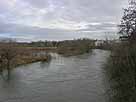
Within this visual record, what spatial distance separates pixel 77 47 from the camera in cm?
7375

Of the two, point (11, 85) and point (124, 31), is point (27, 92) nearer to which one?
point (11, 85)

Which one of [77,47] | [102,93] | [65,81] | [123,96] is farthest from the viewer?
[77,47]

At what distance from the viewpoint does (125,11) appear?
15617 mm

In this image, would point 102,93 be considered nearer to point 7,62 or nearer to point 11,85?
point 11,85

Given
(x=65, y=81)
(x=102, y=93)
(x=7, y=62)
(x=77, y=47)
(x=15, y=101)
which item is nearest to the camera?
(x=15, y=101)

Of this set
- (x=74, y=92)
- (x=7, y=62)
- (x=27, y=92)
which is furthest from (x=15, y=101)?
(x=7, y=62)

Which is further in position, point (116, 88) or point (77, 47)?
point (77, 47)

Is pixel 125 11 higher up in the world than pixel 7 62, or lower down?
higher up

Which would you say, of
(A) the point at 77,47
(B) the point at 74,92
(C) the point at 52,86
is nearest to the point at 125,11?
(B) the point at 74,92

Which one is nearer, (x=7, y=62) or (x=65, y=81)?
(x=65, y=81)

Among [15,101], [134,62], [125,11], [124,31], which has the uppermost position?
[125,11]

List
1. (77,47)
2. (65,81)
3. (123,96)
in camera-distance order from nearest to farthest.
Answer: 1. (123,96)
2. (65,81)
3. (77,47)

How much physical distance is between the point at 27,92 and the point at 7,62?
619 inches

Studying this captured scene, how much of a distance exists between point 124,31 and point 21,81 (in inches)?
445
